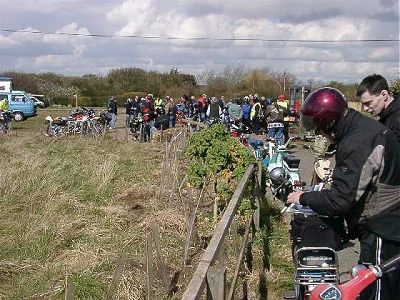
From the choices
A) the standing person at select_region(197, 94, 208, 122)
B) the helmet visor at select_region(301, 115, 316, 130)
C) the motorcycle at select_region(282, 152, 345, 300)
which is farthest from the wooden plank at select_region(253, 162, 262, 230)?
the standing person at select_region(197, 94, 208, 122)

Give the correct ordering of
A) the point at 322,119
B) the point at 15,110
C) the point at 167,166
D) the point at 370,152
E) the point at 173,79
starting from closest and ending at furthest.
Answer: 1. the point at 370,152
2. the point at 322,119
3. the point at 167,166
4. the point at 15,110
5. the point at 173,79

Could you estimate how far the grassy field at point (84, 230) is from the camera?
633 centimetres

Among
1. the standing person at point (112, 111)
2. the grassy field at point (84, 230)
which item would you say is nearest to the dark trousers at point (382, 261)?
the grassy field at point (84, 230)

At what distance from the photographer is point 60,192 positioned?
36.6ft

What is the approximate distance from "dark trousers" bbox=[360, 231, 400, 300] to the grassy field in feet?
7.44

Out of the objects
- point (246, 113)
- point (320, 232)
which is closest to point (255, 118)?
point (246, 113)

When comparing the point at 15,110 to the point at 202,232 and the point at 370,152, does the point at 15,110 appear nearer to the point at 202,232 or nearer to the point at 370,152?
the point at 202,232

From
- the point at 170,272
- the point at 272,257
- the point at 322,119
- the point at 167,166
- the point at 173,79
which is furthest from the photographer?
the point at 173,79

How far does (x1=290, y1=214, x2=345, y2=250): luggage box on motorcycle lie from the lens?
4.18 metres

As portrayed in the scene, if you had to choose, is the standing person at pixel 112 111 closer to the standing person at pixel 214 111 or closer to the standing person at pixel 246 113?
the standing person at pixel 214 111

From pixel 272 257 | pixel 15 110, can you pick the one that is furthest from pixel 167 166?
pixel 15 110

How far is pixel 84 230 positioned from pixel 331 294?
222 inches

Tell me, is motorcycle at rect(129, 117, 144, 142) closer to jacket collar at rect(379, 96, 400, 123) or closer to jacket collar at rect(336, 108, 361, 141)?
jacket collar at rect(379, 96, 400, 123)

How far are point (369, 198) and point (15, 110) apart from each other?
4230cm
